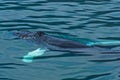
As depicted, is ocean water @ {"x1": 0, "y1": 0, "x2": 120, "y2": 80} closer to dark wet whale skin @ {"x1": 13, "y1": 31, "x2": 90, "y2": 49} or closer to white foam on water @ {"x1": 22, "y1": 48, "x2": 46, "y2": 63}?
white foam on water @ {"x1": 22, "y1": 48, "x2": 46, "y2": 63}

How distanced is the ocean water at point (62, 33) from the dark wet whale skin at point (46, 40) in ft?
0.89

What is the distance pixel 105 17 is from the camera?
14438 millimetres

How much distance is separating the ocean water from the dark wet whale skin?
10.7 inches

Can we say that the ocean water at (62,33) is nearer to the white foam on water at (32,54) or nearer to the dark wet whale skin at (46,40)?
the white foam on water at (32,54)

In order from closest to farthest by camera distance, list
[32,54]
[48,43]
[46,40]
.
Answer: [32,54], [48,43], [46,40]

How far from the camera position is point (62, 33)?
12.8 metres

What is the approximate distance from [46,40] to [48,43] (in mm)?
224

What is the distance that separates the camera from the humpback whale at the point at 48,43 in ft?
36.6

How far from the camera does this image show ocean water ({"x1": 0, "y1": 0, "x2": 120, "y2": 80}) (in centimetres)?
1007

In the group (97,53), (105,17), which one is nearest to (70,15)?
(105,17)

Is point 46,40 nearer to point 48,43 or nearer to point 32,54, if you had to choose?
point 48,43

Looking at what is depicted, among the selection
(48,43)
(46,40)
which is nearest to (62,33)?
(46,40)

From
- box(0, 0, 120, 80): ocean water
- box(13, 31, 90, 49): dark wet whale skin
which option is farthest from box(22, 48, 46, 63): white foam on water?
box(13, 31, 90, 49): dark wet whale skin

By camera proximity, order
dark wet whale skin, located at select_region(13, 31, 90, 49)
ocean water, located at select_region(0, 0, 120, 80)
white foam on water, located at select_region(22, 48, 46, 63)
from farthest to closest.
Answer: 1. dark wet whale skin, located at select_region(13, 31, 90, 49)
2. white foam on water, located at select_region(22, 48, 46, 63)
3. ocean water, located at select_region(0, 0, 120, 80)
